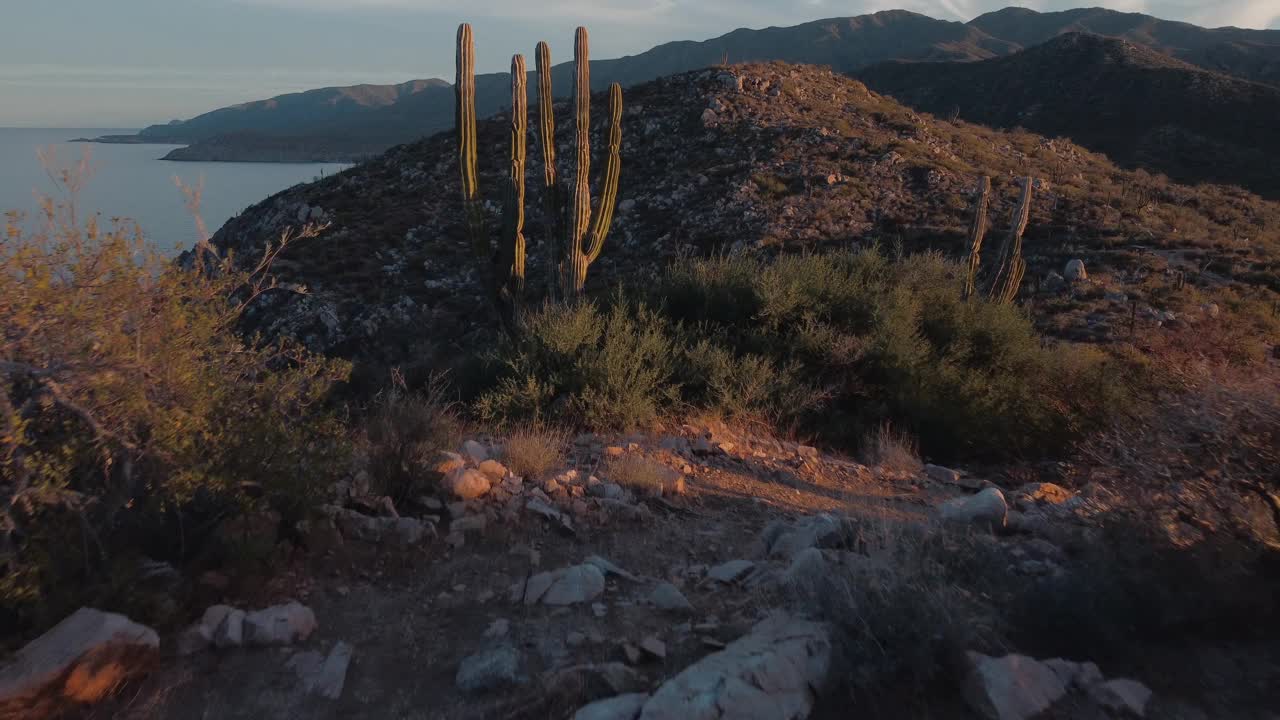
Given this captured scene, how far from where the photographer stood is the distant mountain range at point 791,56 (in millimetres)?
Answer: 76000

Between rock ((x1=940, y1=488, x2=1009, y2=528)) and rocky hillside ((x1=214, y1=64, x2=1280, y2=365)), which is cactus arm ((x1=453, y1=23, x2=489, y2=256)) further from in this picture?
rock ((x1=940, y1=488, x2=1009, y2=528))

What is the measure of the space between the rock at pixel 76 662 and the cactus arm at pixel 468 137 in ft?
26.1

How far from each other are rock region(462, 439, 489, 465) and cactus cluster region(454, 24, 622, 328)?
15.9 feet

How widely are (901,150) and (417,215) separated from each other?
1544cm

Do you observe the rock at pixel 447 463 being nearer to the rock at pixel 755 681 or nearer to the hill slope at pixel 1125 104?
the rock at pixel 755 681

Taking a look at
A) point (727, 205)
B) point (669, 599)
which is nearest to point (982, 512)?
point (669, 599)

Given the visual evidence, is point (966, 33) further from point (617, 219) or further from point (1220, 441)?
point (1220, 441)

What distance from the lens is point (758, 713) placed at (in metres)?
2.89

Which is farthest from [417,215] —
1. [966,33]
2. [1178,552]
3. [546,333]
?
[966,33]

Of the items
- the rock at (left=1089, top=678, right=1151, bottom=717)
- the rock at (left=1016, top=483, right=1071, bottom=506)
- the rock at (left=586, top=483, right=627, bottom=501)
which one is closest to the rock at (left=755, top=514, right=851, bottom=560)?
the rock at (left=586, top=483, right=627, bottom=501)

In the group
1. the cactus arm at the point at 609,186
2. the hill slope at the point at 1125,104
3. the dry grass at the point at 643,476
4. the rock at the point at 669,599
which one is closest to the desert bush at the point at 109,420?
the rock at the point at 669,599

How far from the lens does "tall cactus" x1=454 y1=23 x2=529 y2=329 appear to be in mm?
10781

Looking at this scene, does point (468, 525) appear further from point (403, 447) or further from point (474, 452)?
point (474, 452)

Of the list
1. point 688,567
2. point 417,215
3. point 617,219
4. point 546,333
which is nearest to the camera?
point 688,567
